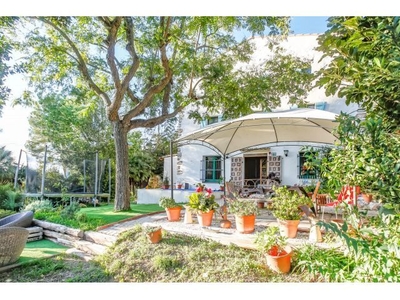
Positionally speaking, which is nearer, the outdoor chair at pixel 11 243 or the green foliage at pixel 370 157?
the green foliage at pixel 370 157

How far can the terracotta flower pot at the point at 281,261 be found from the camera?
316 cm

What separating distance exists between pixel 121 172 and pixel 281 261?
16.0ft

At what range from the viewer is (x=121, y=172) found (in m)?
6.80

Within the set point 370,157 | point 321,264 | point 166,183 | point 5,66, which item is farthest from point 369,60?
point 166,183

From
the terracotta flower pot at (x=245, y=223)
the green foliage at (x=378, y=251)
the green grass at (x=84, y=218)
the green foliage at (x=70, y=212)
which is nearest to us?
the green foliage at (x=378, y=251)

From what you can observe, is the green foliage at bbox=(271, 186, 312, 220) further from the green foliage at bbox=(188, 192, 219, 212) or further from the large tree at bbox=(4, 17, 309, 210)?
the large tree at bbox=(4, 17, 309, 210)

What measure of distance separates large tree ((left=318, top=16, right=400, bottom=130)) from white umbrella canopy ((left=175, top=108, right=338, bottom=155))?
222 cm

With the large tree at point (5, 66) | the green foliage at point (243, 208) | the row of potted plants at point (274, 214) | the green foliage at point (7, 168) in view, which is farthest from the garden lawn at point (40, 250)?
the green foliage at point (7, 168)

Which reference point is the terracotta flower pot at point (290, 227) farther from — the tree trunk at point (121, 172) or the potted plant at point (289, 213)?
the tree trunk at point (121, 172)

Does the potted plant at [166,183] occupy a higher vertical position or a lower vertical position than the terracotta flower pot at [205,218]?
higher

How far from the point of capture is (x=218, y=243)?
3908 mm

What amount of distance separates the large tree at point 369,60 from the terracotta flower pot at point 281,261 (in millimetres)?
1917

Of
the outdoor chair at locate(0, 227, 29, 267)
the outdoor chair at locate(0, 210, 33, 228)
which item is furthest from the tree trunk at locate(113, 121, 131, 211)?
the outdoor chair at locate(0, 227, 29, 267)
